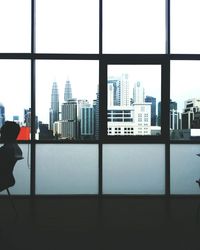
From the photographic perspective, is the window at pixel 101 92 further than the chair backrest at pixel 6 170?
Yes

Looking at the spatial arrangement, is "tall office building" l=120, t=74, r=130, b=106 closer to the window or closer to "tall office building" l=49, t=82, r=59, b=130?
the window

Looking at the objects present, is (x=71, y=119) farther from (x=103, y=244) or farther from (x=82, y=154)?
(x=103, y=244)

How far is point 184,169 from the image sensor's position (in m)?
5.96

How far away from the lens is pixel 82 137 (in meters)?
5.91

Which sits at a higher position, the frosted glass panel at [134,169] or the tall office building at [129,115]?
the tall office building at [129,115]

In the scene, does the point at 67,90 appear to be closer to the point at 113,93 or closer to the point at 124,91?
the point at 113,93

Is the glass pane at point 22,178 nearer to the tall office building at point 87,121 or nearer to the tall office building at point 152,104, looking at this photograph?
the tall office building at point 87,121

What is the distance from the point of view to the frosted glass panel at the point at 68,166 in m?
5.90
